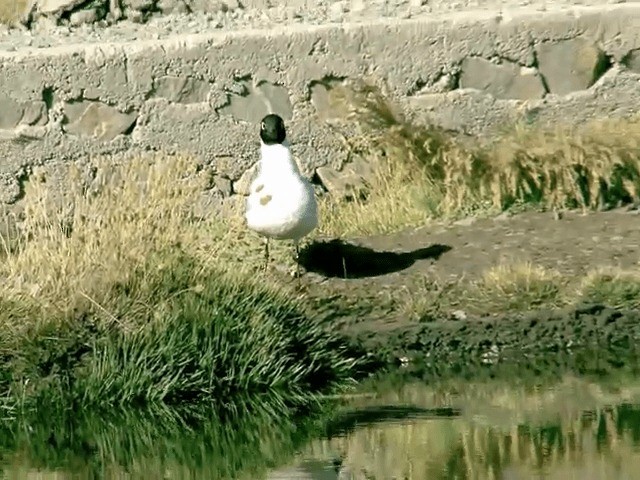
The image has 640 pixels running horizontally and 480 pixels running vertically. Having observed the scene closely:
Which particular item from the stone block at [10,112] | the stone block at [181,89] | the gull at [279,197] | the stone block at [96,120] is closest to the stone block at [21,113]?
the stone block at [10,112]

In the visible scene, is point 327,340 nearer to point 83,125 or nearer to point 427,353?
point 427,353

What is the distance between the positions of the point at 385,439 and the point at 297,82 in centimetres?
489

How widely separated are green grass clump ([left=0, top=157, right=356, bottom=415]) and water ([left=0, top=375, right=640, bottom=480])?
0.22 meters

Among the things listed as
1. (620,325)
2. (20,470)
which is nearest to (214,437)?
(20,470)

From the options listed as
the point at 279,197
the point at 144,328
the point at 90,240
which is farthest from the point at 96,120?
the point at 144,328

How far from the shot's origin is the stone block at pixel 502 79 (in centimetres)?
1301

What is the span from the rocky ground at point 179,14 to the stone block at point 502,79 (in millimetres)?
402

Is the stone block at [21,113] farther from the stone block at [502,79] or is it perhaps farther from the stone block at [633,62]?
the stone block at [633,62]

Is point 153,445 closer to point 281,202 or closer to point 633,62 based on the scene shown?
point 281,202

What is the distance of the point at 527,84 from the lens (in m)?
13.0

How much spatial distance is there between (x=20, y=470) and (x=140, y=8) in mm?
7101

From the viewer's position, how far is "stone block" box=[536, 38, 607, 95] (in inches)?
511

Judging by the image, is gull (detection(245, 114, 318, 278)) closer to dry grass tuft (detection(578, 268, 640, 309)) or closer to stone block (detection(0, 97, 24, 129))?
dry grass tuft (detection(578, 268, 640, 309))

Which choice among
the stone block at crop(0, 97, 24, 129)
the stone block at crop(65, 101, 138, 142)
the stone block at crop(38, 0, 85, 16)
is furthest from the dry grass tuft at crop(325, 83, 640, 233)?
the stone block at crop(38, 0, 85, 16)
